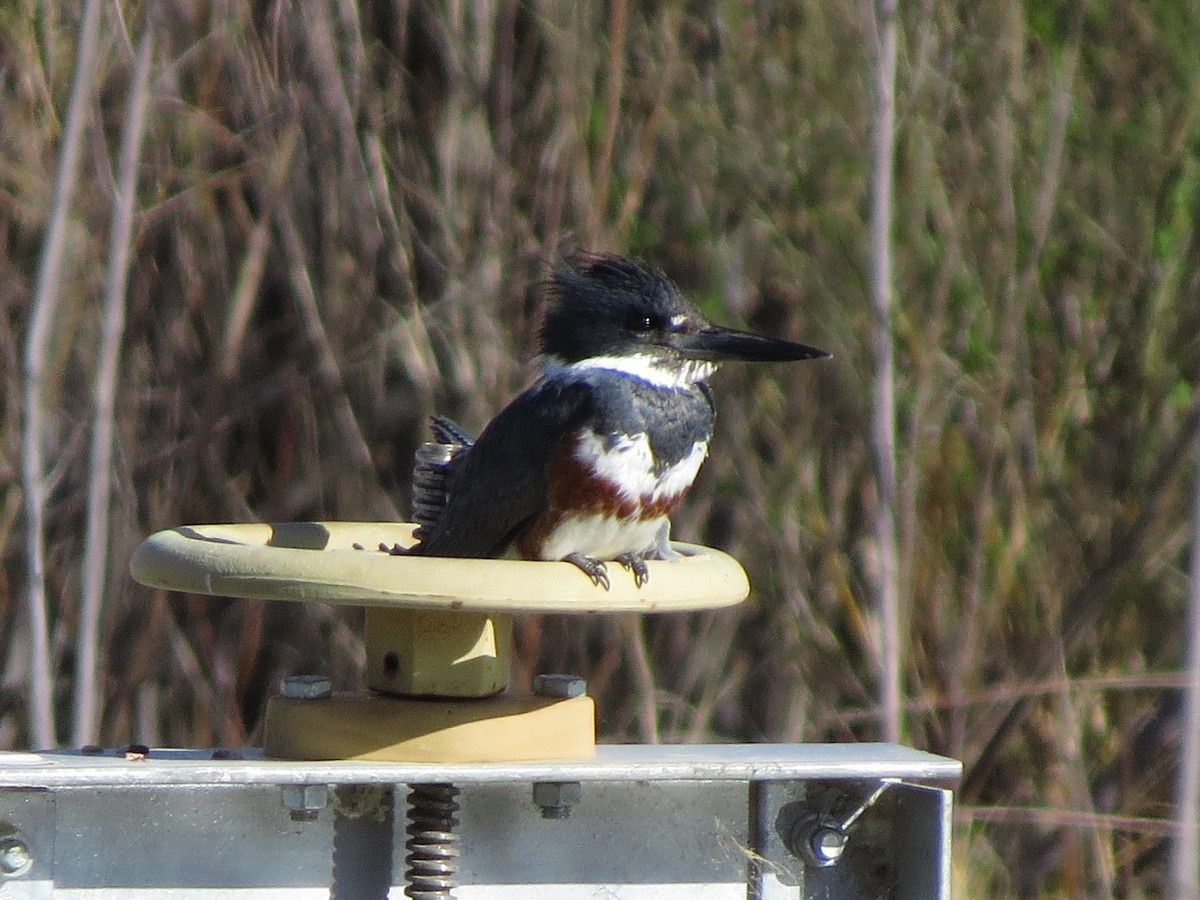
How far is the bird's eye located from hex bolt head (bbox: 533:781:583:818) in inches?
43.6

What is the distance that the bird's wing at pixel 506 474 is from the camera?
234cm

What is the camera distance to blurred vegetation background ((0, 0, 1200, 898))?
392 cm

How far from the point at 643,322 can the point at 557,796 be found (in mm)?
1144

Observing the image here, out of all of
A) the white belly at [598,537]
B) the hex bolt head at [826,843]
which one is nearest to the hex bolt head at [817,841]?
the hex bolt head at [826,843]

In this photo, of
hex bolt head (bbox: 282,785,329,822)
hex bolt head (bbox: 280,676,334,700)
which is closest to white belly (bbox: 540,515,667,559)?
hex bolt head (bbox: 280,676,334,700)

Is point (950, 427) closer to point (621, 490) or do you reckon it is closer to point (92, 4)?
point (621, 490)

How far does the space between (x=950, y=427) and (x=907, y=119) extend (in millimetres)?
790

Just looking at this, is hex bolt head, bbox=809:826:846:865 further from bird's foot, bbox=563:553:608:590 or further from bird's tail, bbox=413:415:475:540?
bird's tail, bbox=413:415:475:540

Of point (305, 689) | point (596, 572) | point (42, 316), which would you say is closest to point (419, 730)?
point (305, 689)

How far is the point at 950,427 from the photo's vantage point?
13.4 feet

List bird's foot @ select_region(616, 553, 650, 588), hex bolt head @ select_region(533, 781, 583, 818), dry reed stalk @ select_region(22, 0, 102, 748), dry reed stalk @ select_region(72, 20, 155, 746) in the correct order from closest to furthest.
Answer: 1. hex bolt head @ select_region(533, 781, 583, 818)
2. bird's foot @ select_region(616, 553, 650, 588)
3. dry reed stalk @ select_region(22, 0, 102, 748)
4. dry reed stalk @ select_region(72, 20, 155, 746)

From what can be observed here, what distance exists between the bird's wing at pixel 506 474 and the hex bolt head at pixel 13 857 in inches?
34.2

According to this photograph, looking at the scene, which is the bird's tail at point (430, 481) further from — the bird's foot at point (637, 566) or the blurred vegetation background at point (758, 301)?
the blurred vegetation background at point (758, 301)

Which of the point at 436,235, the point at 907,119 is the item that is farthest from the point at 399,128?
the point at 907,119
